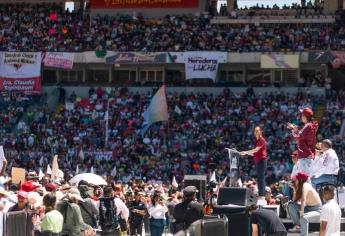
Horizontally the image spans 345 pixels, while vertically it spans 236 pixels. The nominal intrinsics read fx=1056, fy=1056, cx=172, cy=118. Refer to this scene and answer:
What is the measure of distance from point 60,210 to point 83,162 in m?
30.6

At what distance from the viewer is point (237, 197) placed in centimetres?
1744

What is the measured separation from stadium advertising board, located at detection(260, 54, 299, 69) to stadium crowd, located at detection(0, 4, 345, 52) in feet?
1.78

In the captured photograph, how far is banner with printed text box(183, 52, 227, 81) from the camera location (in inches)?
2045

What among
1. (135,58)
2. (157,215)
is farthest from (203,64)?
(157,215)

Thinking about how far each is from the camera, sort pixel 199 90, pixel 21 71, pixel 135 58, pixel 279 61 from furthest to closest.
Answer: pixel 21 71
pixel 135 58
pixel 199 90
pixel 279 61

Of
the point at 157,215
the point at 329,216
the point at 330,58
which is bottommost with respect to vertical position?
the point at 157,215

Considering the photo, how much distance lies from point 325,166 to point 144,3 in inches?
1590

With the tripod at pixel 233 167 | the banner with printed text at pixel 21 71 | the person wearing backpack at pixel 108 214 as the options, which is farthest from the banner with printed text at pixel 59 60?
the person wearing backpack at pixel 108 214

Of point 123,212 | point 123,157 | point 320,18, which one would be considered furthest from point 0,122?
point 123,212

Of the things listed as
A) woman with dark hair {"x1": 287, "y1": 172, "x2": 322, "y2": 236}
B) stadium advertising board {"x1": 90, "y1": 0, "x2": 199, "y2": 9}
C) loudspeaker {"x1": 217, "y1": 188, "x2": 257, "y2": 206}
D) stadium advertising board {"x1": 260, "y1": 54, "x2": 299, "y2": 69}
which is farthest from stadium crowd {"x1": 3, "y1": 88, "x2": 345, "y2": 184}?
woman with dark hair {"x1": 287, "y1": 172, "x2": 322, "y2": 236}

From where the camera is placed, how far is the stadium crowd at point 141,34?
5219cm

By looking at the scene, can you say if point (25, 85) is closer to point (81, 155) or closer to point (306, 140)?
point (81, 155)

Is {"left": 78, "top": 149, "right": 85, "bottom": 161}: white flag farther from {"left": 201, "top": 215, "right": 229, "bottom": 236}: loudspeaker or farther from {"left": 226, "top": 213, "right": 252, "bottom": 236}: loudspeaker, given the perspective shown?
{"left": 201, "top": 215, "right": 229, "bottom": 236}: loudspeaker

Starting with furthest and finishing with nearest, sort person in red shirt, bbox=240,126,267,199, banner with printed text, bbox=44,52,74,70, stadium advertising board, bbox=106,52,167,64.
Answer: banner with printed text, bbox=44,52,74,70 < stadium advertising board, bbox=106,52,167,64 < person in red shirt, bbox=240,126,267,199
